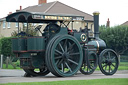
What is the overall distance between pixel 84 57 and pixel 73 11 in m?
44.0

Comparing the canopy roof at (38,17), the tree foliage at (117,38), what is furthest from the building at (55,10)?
the canopy roof at (38,17)

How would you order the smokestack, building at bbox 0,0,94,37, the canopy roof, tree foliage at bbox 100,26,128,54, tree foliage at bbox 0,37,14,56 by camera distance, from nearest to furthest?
the canopy roof
the smokestack
tree foliage at bbox 0,37,14,56
tree foliage at bbox 100,26,128,54
building at bbox 0,0,94,37

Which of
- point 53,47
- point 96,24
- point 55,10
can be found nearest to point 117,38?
point 55,10

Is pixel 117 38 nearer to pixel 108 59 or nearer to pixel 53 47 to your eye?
pixel 108 59

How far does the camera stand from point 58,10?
60.0m

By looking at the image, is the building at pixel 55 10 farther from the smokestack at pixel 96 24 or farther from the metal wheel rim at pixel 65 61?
the metal wheel rim at pixel 65 61

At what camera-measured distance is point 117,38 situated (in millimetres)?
58719

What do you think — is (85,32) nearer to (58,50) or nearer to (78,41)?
(78,41)

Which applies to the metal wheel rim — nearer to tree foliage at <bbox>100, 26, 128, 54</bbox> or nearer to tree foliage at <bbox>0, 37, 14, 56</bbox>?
tree foliage at <bbox>0, 37, 14, 56</bbox>

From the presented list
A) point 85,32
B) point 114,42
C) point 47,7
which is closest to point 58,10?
point 47,7

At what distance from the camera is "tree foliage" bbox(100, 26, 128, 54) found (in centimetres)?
5853

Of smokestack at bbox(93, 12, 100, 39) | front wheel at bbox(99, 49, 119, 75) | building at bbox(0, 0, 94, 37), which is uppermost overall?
building at bbox(0, 0, 94, 37)

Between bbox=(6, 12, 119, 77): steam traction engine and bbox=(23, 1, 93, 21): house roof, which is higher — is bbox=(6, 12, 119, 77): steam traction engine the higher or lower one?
the lower one

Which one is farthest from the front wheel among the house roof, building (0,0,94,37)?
the house roof
